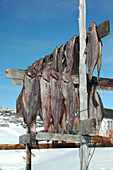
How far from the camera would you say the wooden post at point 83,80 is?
454 cm

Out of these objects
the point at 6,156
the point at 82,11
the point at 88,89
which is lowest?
the point at 6,156

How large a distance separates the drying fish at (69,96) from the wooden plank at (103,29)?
0.93 m

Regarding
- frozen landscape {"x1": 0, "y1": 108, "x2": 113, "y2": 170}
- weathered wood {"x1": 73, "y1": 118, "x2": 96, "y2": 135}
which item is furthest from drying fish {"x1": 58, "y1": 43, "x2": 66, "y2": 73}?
frozen landscape {"x1": 0, "y1": 108, "x2": 113, "y2": 170}

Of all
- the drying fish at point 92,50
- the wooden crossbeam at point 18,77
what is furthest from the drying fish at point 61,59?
the wooden crossbeam at point 18,77

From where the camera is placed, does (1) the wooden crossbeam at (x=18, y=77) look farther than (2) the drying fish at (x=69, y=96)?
Yes

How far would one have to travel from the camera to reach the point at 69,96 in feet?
14.8

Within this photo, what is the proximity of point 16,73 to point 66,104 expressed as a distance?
1325mm

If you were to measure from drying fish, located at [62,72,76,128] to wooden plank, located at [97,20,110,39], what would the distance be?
93cm

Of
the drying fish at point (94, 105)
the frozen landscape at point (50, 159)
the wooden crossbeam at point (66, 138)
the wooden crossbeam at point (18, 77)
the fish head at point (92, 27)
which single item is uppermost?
the fish head at point (92, 27)

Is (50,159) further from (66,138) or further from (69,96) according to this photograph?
(69,96)

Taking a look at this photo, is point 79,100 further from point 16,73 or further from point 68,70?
point 16,73

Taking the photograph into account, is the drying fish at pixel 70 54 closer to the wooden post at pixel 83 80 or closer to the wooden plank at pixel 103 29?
the wooden post at pixel 83 80

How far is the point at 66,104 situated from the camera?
4.51 meters

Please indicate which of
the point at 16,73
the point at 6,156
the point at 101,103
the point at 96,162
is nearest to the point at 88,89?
the point at 101,103
